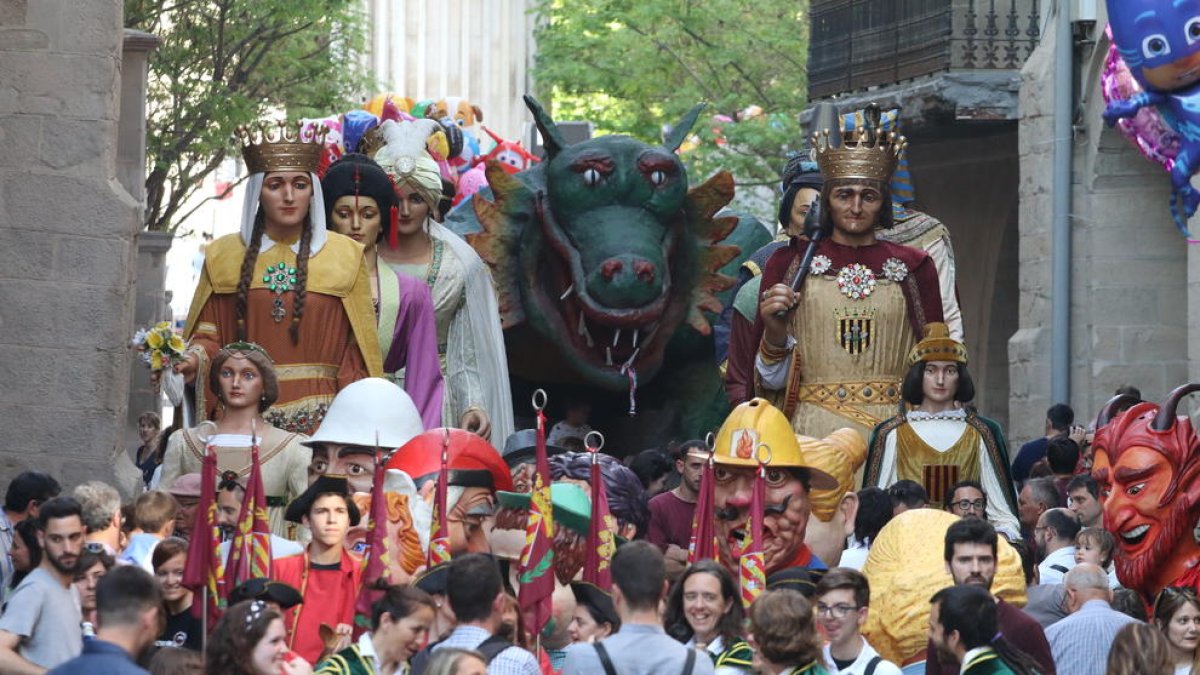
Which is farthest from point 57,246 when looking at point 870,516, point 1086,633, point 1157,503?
point 1086,633

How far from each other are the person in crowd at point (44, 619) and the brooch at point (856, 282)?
5281 mm

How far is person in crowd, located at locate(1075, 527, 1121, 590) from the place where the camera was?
1189 cm

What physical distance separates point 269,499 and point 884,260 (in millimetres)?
3522

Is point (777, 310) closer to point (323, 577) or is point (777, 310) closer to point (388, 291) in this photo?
point (388, 291)

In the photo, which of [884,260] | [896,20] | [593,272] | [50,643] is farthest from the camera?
[896,20]

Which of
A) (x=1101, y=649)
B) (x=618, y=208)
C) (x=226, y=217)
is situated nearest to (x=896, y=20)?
(x=618, y=208)

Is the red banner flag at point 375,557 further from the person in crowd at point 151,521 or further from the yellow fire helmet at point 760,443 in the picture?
the yellow fire helmet at point 760,443

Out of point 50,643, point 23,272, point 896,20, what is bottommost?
point 50,643

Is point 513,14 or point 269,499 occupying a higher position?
point 513,14

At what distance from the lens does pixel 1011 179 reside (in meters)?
26.2

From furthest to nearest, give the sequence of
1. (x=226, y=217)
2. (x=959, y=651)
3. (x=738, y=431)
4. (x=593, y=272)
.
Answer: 1. (x=226, y=217)
2. (x=593, y=272)
3. (x=738, y=431)
4. (x=959, y=651)

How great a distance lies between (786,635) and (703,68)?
2529cm

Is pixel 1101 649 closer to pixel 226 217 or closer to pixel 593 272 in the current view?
pixel 593 272

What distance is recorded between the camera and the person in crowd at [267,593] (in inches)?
380
